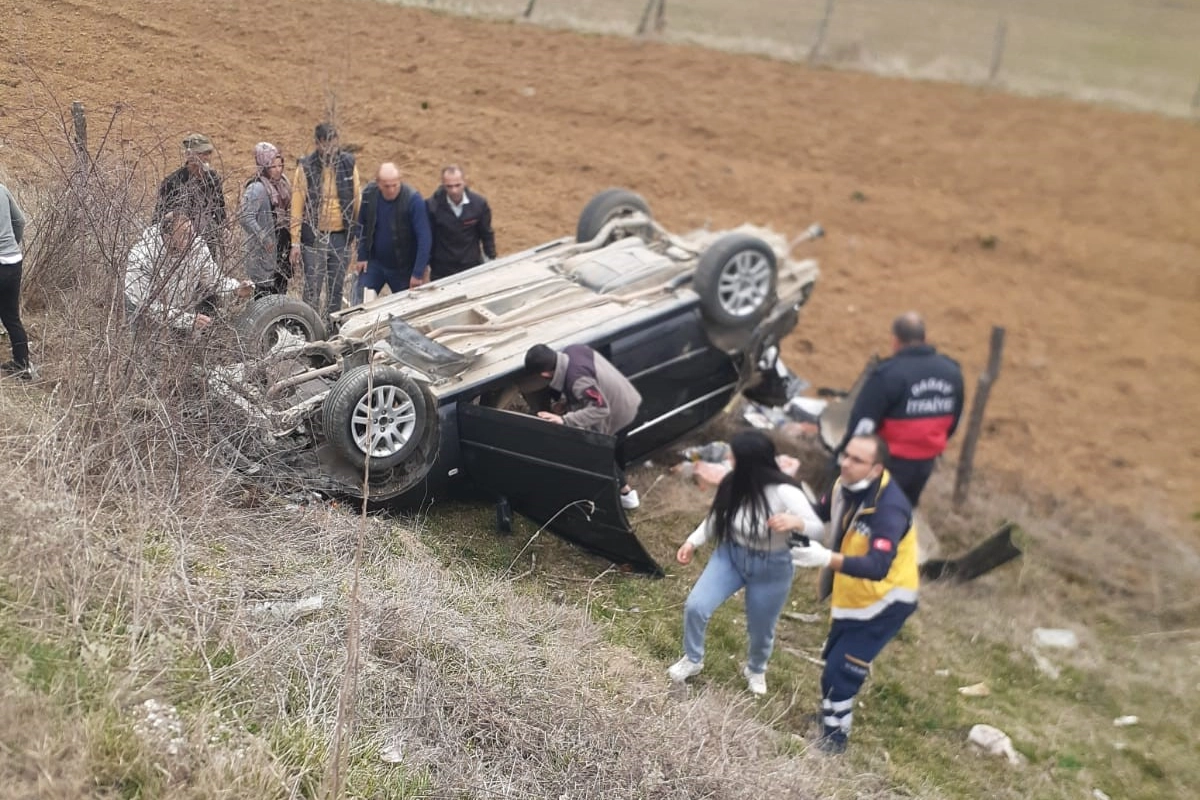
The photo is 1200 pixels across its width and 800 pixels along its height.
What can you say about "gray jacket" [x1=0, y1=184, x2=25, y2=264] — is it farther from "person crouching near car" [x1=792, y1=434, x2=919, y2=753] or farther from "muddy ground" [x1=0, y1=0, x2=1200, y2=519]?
"person crouching near car" [x1=792, y1=434, x2=919, y2=753]

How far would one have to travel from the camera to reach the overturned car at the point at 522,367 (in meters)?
4.77

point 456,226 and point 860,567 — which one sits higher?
point 456,226

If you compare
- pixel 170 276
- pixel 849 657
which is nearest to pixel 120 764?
pixel 170 276

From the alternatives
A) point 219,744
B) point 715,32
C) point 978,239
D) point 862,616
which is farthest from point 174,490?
point 715,32

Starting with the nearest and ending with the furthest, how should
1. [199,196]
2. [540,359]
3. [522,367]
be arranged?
1. [199,196]
2. [540,359]
3. [522,367]

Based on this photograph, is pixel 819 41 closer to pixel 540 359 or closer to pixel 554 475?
pixel 540 359

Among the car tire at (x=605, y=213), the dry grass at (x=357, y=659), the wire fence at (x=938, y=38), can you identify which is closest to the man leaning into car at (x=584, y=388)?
the dry grass at (x=357, y=659)

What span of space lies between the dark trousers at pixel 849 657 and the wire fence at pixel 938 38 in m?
8.02

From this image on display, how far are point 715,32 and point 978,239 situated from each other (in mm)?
7225

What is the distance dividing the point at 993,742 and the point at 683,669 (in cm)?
177

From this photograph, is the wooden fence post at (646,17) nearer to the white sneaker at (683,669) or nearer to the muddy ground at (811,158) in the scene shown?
the muddy ground at (811,158)

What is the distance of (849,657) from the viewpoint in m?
4.47

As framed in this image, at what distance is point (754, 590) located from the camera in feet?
15.1

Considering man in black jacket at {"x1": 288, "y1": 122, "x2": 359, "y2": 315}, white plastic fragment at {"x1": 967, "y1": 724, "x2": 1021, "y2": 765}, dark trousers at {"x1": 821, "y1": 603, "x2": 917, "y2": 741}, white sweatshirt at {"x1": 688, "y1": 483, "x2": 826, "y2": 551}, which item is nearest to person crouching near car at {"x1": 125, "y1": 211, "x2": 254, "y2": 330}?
man in black jacket at {"x1": 288, "y1": 122, "x2": 359, "y2": 315}
